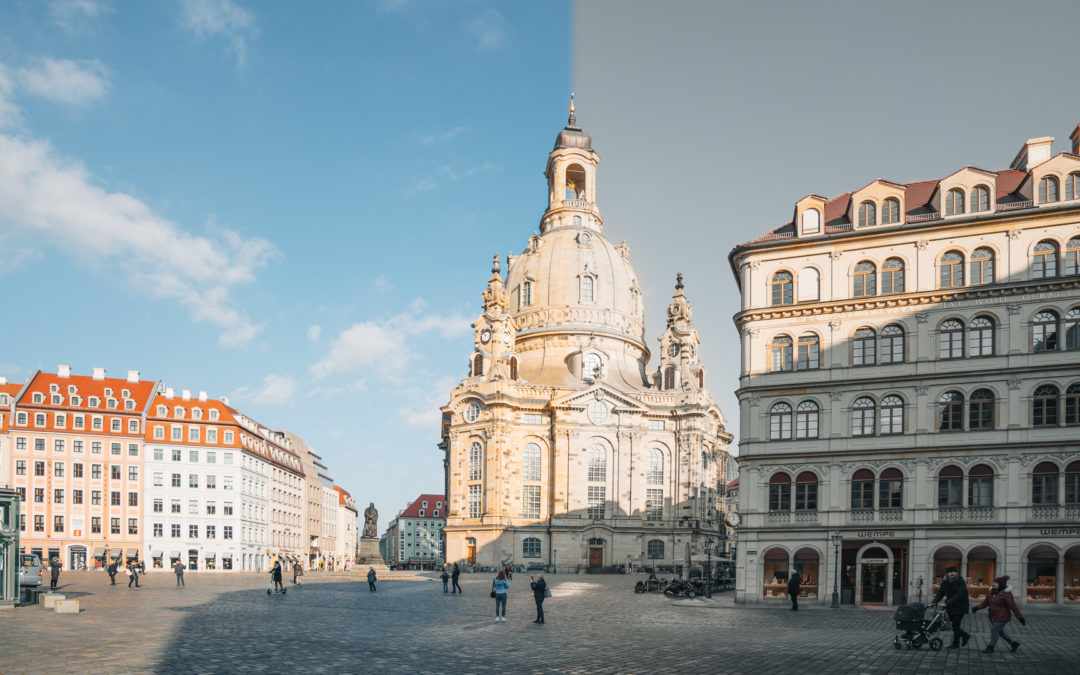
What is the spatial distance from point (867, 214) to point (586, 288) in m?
63.9

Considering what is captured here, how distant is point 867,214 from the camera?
44.5m

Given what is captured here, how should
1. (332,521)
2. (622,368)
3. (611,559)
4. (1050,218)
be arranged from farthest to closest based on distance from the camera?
(332,521), (622,368), (611,559), (1050,218)

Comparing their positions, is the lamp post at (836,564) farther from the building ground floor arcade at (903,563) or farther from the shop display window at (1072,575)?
the shop display window at (1072,575)

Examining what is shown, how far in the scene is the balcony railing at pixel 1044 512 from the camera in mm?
39156

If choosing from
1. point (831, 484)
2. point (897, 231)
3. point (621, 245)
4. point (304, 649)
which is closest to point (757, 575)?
point (831, 484)

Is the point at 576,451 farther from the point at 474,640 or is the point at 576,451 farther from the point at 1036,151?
the point at 474,640

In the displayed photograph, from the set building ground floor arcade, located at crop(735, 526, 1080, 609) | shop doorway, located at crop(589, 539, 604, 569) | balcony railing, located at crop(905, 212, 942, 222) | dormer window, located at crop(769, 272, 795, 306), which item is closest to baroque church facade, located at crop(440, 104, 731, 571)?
shop doorway, located at crop(589, 539, 604, 569)

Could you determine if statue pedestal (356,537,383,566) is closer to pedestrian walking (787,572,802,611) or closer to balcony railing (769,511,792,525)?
balcony railing (769,511,792,525)

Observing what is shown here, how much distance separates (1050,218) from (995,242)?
93.9 inches

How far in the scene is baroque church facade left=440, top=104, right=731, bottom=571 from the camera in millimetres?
93688

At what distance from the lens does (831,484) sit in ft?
141

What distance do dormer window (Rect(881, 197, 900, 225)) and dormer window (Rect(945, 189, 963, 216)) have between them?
2.11 m

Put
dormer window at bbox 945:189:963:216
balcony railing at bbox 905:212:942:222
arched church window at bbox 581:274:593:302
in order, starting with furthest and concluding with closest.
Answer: arched church window at bbox 581:274:593:302 → balcony railing at bbox 905:212:942:222 → dormer window at bbox 945:189:963:216

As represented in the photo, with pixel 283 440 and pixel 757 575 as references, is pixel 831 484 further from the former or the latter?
pixel 283 440
